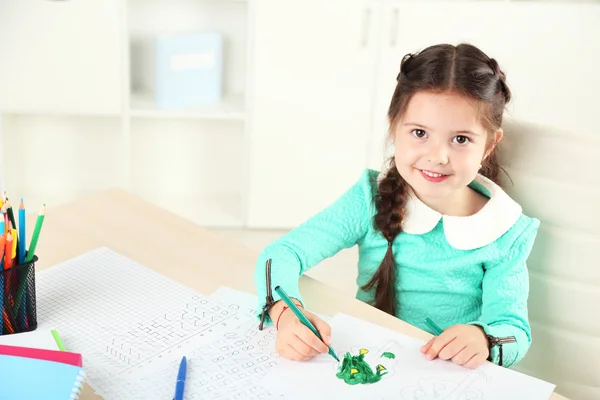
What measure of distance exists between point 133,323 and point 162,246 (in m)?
0.24

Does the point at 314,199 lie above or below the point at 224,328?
below

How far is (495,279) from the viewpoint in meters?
1.26

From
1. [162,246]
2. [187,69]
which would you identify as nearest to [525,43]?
[187,69]

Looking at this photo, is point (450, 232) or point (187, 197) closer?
point (450, 232)

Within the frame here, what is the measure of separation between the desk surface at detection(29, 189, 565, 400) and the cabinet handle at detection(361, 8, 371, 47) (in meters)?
1.50

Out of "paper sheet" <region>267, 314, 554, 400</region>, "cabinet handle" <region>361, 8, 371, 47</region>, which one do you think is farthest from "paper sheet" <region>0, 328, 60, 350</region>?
"cabinet handle" <region>361, 8, 371, 47</region>

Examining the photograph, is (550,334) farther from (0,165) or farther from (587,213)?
(0,165)

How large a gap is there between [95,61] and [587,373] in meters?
1.97

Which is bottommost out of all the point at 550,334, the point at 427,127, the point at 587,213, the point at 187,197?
the point at 187,197

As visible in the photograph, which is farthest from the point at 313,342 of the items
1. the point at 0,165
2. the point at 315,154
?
the point at 0,165

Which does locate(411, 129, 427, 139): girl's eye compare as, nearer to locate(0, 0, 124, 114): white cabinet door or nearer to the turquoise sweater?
the turquoise sweater

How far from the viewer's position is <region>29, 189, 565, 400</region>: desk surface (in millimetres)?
1140

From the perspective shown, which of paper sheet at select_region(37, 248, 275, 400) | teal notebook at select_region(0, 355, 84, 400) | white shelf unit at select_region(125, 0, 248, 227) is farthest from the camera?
white shelf unit at select_region(125, 0, 248, 227)

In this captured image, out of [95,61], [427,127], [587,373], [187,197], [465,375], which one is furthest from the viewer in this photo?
[187,197]
